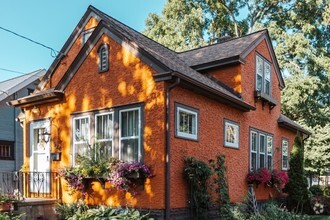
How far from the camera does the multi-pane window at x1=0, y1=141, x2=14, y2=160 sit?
68.3 ft

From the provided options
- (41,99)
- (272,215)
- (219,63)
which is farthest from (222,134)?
(41,99)

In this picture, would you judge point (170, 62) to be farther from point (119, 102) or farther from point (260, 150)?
point (260, 150)

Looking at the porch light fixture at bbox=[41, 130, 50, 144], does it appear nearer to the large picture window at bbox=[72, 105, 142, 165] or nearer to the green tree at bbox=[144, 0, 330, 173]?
the large picture window at bbox=[72, 105, 142, 165]

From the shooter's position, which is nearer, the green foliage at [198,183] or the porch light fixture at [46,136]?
the green foliage at [198,183]

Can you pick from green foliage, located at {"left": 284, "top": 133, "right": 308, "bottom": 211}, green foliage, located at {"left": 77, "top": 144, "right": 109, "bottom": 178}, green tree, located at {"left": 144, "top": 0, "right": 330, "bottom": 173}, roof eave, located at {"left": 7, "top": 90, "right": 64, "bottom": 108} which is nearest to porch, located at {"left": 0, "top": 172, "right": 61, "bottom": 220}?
green foliage, located at {"left": 77, "top": 144, "right": 109, "bottom": 178}

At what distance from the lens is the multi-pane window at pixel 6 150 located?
20.8m

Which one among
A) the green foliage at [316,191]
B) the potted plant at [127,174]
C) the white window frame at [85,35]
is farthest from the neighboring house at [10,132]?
the green foliage at [316,191]

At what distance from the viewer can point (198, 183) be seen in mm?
9562

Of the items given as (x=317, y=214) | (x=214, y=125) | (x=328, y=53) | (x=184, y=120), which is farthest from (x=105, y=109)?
(x=328, y=53)

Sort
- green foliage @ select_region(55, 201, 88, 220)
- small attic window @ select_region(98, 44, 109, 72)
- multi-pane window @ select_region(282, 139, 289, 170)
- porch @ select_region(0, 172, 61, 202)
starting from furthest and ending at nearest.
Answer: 1. multi-pane window @ select_region(282, 139, 289, 170)
2. porch @ select_region(0, 172, 61, 202)
3. small attic window @ select_region(98, 44, 109, 72)
4. green foliage @ select_region(55, 201, 88, 220)

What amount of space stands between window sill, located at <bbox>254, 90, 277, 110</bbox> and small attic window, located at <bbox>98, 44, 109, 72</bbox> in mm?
6126

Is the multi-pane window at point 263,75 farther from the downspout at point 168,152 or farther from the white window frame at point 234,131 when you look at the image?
the downspout at point 168,152

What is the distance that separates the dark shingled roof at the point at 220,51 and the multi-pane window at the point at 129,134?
4.60 metres

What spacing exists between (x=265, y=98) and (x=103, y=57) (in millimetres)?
6954
